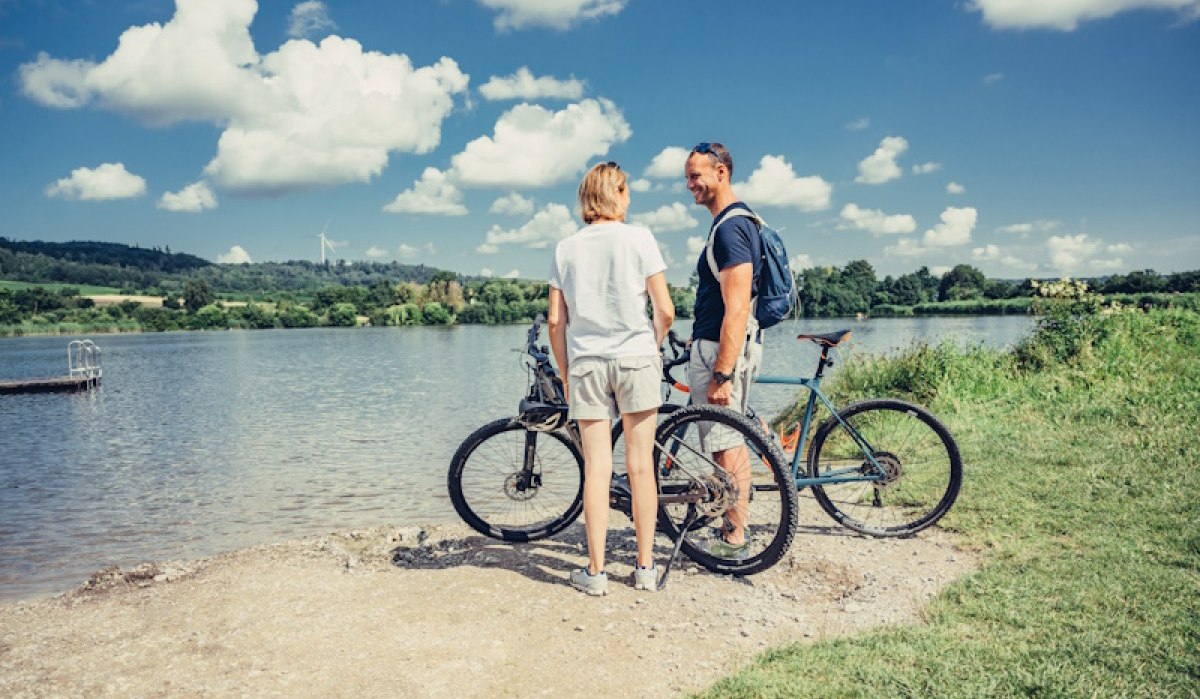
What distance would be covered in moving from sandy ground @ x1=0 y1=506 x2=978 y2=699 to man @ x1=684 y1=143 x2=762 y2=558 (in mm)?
634

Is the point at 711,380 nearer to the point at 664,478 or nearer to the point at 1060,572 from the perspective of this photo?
the point at 664,478

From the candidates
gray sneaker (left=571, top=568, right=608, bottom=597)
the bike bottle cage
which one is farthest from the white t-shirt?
the bike bottle cage

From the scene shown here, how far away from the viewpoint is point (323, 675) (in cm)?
368

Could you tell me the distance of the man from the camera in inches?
179

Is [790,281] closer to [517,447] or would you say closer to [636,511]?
[636,511]

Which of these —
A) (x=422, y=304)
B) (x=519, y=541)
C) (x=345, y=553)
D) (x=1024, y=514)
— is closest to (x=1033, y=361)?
(x=1024, y=514)

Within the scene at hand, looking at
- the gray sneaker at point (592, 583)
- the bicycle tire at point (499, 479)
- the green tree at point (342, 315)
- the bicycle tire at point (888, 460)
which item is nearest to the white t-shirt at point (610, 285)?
the bicycle tire at point (499, 479)

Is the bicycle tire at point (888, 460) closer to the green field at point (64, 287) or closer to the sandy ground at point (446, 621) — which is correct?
the sandy ground at point (446, 621)

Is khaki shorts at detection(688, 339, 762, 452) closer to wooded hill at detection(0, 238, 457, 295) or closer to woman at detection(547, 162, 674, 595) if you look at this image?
woman at detection(547, 162, 674, 595)

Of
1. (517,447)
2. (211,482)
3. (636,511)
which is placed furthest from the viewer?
(211,482)

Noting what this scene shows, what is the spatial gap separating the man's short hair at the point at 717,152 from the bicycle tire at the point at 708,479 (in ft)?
5.36

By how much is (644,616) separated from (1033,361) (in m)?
12.5

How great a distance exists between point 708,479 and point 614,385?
105 cm

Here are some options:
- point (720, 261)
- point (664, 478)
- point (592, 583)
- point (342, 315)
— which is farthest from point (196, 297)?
point (720, 261)
